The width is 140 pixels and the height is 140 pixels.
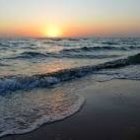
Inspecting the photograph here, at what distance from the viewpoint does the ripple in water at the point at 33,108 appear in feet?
18.7

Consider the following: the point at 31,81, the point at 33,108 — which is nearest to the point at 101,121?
the point at 33,108

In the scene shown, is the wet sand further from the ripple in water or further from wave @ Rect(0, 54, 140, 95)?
wave @ Rect(0, 54, 140, 95)

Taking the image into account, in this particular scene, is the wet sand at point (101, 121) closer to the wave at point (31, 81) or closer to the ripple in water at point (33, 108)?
the ripple in water at point (33, 108)

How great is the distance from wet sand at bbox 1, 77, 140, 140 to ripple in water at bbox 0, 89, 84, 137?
0.82ft

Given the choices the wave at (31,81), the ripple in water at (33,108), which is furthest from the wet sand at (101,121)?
the wave at (31,81)

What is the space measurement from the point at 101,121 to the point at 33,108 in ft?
6.21

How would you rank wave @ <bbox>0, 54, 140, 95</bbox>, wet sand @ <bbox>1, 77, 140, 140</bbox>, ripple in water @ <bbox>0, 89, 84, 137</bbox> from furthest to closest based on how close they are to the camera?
wave @ <bbox>0, 54, 140, 95</bbox> < ripple in water @ <bbox>0, 89, 84, 137</bbox> < wet sand @ <bbox>1, 77, 140, 140</bbox>

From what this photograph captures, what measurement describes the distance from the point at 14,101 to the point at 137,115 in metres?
3.27

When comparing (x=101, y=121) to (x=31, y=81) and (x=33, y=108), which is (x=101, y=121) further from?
(x=31, y=81)

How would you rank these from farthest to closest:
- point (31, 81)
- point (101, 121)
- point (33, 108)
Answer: point (31, 81)
point (33, 108)
point (101, 121)

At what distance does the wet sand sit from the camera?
500cm

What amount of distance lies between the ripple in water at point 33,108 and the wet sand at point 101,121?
9.8 inches

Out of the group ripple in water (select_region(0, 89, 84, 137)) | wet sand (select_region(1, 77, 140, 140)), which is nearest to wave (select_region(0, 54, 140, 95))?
ripple in water (select_region(0, 89, 84, 137))

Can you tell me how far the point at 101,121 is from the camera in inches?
228
